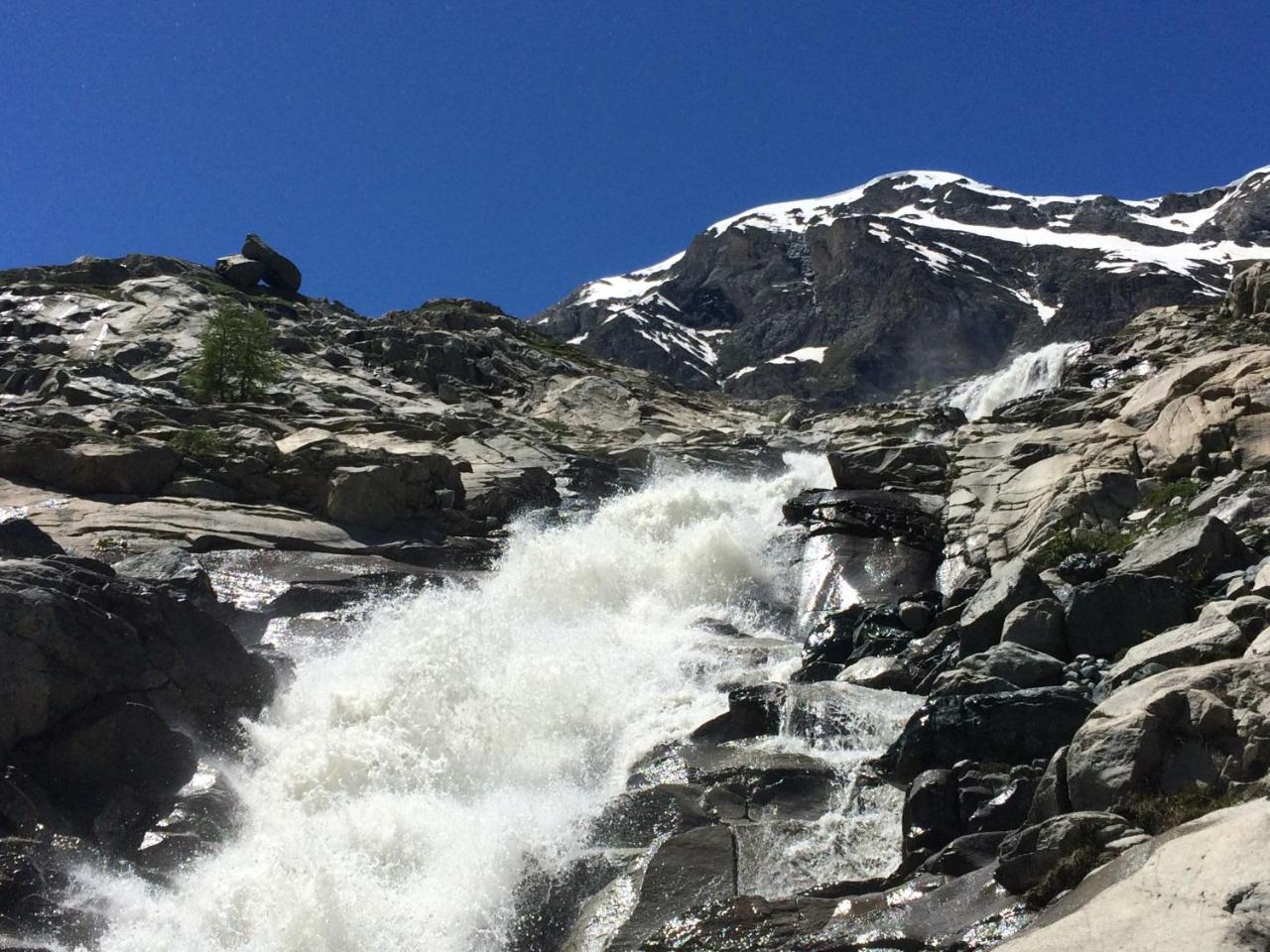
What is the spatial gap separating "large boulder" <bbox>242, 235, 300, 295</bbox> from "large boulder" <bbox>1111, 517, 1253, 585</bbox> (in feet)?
288

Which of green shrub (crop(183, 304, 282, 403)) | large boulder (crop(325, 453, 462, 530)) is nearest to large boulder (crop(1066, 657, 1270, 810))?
large boulder (crop(325, 453, 462, 530))

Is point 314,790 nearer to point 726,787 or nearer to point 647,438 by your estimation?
point 726,787

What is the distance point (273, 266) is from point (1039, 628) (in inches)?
3537

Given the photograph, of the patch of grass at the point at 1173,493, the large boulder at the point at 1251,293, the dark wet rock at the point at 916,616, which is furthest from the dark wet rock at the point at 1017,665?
the large boulder at the point at 1251,293

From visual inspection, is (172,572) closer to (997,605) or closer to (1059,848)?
(997,605)

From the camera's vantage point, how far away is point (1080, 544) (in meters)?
20.1

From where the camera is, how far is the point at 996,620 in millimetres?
A: 16047

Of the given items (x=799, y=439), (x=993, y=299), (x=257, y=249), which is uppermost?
(x=993, y=299)

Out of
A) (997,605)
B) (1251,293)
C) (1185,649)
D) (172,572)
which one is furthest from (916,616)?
(1251,293)

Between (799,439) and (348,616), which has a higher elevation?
(799,439)

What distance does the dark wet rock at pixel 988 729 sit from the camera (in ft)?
40.2

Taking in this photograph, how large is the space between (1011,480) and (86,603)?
20.4 m

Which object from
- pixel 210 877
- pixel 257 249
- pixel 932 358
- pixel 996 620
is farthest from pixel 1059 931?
pixel 932 358

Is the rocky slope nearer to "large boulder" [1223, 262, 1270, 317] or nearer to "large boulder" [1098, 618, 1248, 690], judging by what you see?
"large boulder" [1098, 618, 1248, 690]
